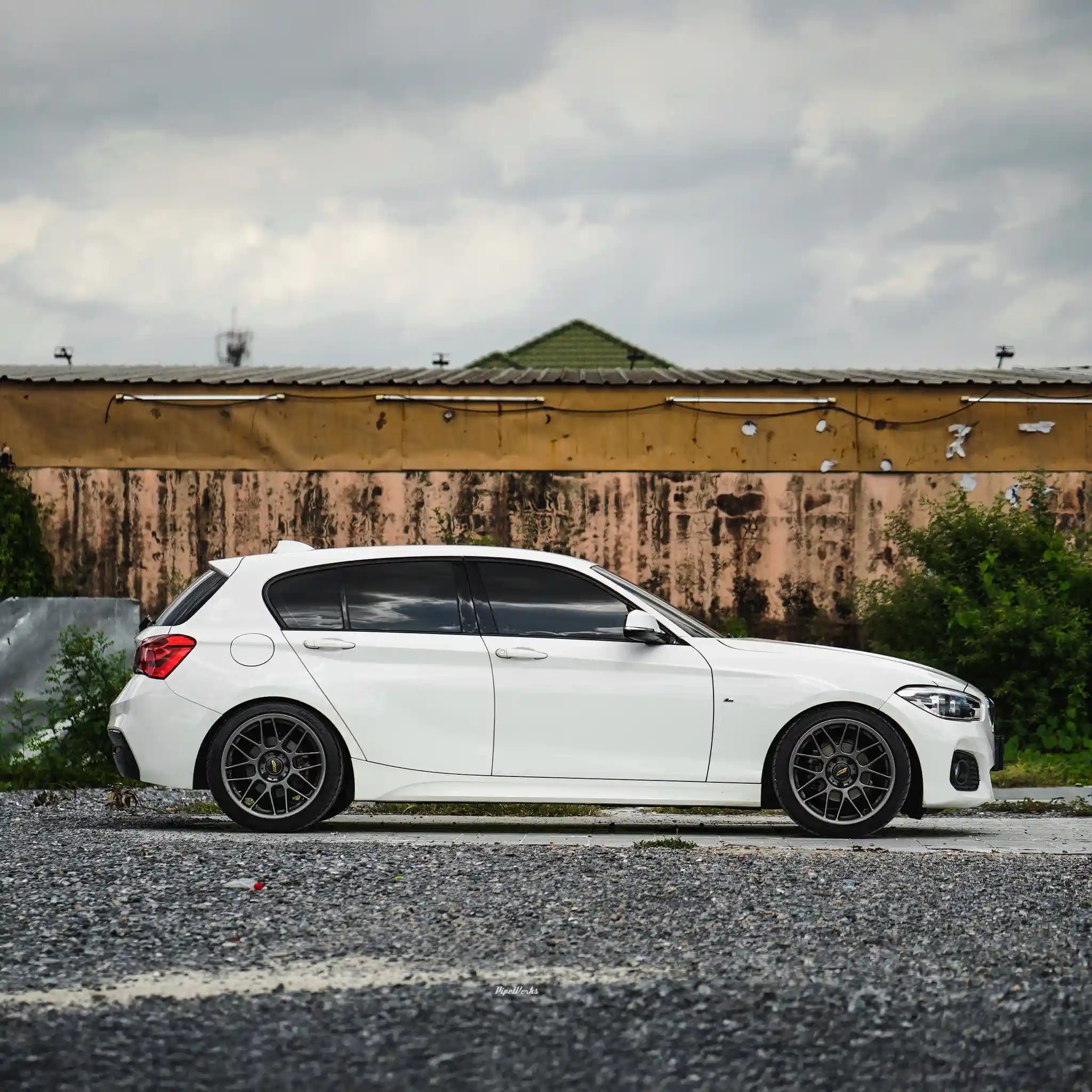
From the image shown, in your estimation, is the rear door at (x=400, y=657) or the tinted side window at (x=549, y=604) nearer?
the rear door at (x=400, y=657)

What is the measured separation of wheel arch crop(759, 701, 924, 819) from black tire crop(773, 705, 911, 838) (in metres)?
0.01

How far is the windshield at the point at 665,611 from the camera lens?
8469 millimetres

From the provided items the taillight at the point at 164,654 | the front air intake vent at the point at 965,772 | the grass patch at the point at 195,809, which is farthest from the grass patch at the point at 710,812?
the taillight at the point at 164,654

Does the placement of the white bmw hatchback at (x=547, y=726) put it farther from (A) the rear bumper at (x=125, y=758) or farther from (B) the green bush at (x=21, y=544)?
(B) the green bush at (x=21, y=544)

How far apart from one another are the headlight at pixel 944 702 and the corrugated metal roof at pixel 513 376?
845cm

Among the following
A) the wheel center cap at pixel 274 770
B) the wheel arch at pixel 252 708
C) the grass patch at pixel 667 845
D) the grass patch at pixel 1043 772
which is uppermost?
the wheel arch at pixel 252 708

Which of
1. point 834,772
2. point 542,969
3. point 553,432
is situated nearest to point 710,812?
point 834,772

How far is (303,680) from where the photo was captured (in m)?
8.25

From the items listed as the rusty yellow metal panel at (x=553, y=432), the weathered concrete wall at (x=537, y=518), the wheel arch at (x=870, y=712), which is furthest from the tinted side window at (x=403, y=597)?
the rusty yellow metal panel at (x=553, y=432)

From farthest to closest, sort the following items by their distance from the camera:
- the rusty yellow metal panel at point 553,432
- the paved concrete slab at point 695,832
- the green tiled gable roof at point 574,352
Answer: the green tiled gable roof at point 574,352 < the rusty yellow metal panel at point 553,432 < the paved concrete slab at point 695,832

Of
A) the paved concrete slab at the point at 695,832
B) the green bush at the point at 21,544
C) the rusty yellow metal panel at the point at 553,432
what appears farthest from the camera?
the rusty yellow metal panel at the point at 553,432

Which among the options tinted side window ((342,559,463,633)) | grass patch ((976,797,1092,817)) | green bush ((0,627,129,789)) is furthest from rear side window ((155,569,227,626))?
grass patch ((976,797,1092,817))

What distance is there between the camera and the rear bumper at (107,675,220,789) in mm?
8242

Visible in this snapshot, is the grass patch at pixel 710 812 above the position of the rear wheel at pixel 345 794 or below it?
below
